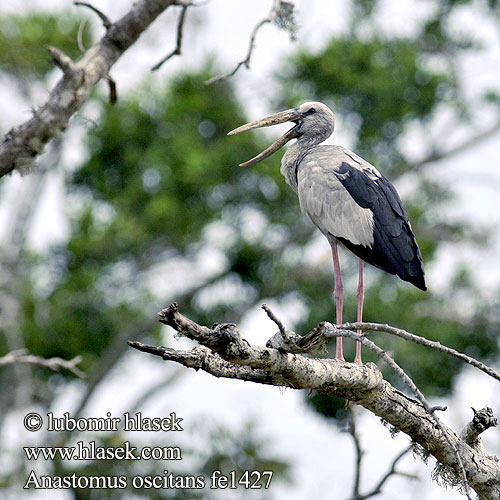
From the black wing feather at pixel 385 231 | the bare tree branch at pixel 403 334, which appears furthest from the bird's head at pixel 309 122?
the bare tree branch at pixel 403 334

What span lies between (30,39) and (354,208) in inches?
504

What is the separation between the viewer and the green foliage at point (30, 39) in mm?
15898

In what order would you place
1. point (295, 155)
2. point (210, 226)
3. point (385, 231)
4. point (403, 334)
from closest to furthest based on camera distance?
point (403, 334) < point (385, 231) < point (295, 155) < point (210, 226)

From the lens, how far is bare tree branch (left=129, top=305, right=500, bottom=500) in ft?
9.06

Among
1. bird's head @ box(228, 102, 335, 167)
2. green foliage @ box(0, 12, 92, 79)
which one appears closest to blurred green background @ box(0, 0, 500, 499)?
green foliage @ box(0, 12, 92, 79)

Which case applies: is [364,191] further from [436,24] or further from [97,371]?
[436,24]

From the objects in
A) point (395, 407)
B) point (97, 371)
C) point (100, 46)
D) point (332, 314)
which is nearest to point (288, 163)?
point (100, 46)

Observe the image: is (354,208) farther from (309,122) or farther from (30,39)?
(30,39)

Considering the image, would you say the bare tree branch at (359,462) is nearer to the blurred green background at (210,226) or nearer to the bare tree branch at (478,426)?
the bare tree branch at (478,426)

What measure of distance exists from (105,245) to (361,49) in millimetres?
5467

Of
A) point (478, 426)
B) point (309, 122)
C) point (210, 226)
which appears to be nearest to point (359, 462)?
point (478, 426)

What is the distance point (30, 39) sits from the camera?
16.1 meters

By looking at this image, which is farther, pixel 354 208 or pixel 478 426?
pixel 354 208

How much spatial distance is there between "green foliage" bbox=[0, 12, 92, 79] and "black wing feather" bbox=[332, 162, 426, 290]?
1184 centimetres
